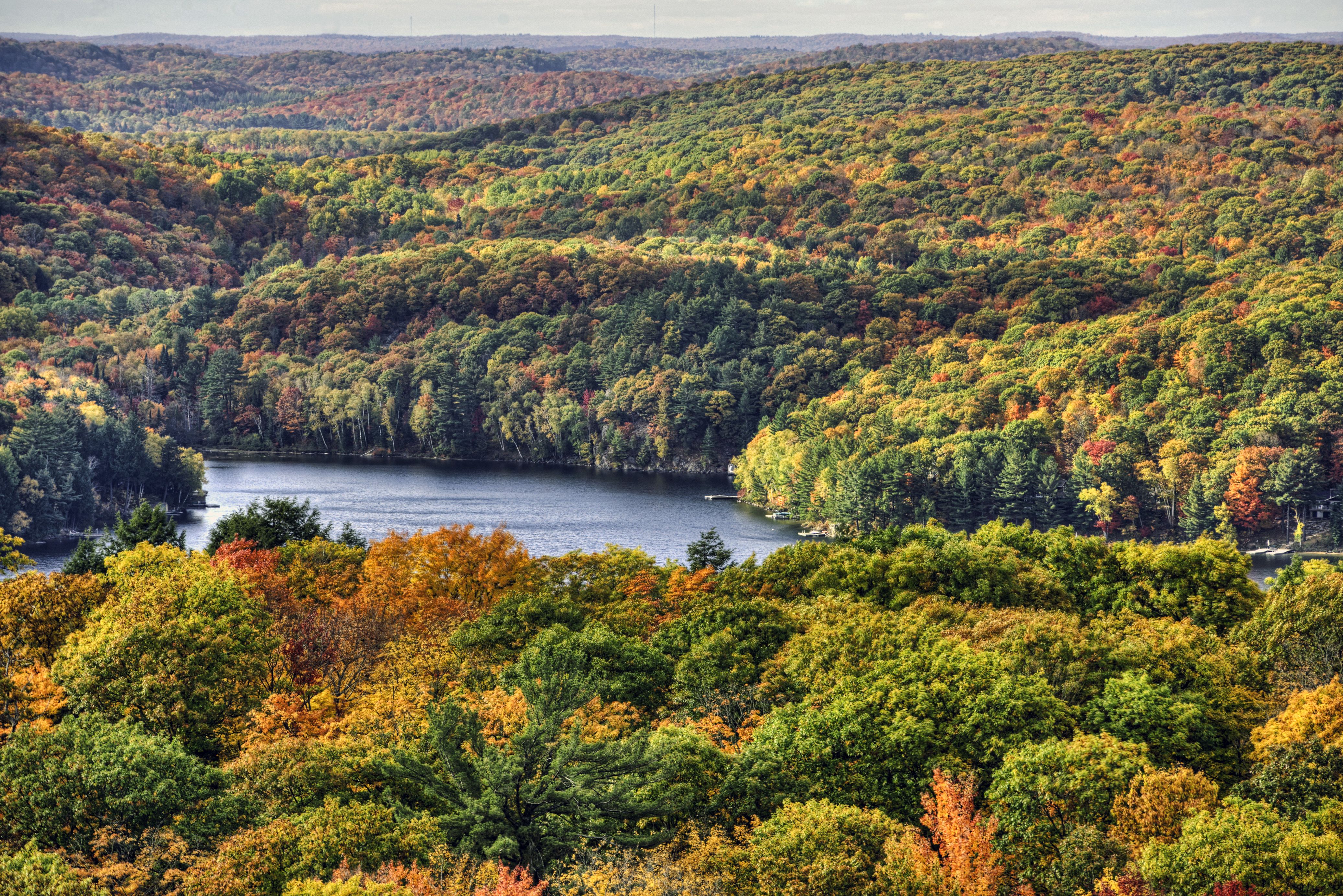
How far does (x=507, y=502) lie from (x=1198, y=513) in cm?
5537

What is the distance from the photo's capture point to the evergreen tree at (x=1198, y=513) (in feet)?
336

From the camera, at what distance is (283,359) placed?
171 metres

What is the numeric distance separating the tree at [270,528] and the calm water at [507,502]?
21.9 metres

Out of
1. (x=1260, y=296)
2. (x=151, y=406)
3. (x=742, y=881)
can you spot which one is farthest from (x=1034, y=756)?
(x=151, y=406)

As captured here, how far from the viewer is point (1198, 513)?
338ft

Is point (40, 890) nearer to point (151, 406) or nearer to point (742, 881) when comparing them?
point (742, 881)

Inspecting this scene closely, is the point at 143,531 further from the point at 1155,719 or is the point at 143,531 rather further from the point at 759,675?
the point at 1155,719

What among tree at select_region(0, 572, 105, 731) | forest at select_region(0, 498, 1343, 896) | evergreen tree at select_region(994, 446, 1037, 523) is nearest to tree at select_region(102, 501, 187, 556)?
forest at select_region(0, 498, 1343, 896)

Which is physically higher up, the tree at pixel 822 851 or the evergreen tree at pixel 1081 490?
the tree at pixel 822 851

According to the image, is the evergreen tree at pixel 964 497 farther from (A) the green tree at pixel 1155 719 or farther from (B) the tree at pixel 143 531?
(A) the green tree at pixel 1155 719

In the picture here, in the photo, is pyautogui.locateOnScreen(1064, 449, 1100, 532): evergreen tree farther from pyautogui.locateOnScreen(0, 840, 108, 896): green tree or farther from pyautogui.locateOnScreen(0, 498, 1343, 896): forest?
pyautogui.locateOnScreen(0, 840, 108, 896): green tree

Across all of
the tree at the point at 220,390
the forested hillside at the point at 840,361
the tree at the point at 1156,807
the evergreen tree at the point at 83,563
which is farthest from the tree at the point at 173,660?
the tree at the point at 220,390

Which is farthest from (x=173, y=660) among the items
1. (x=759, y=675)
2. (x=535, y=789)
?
(x=759, y=675)

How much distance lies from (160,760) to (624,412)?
125 meters
